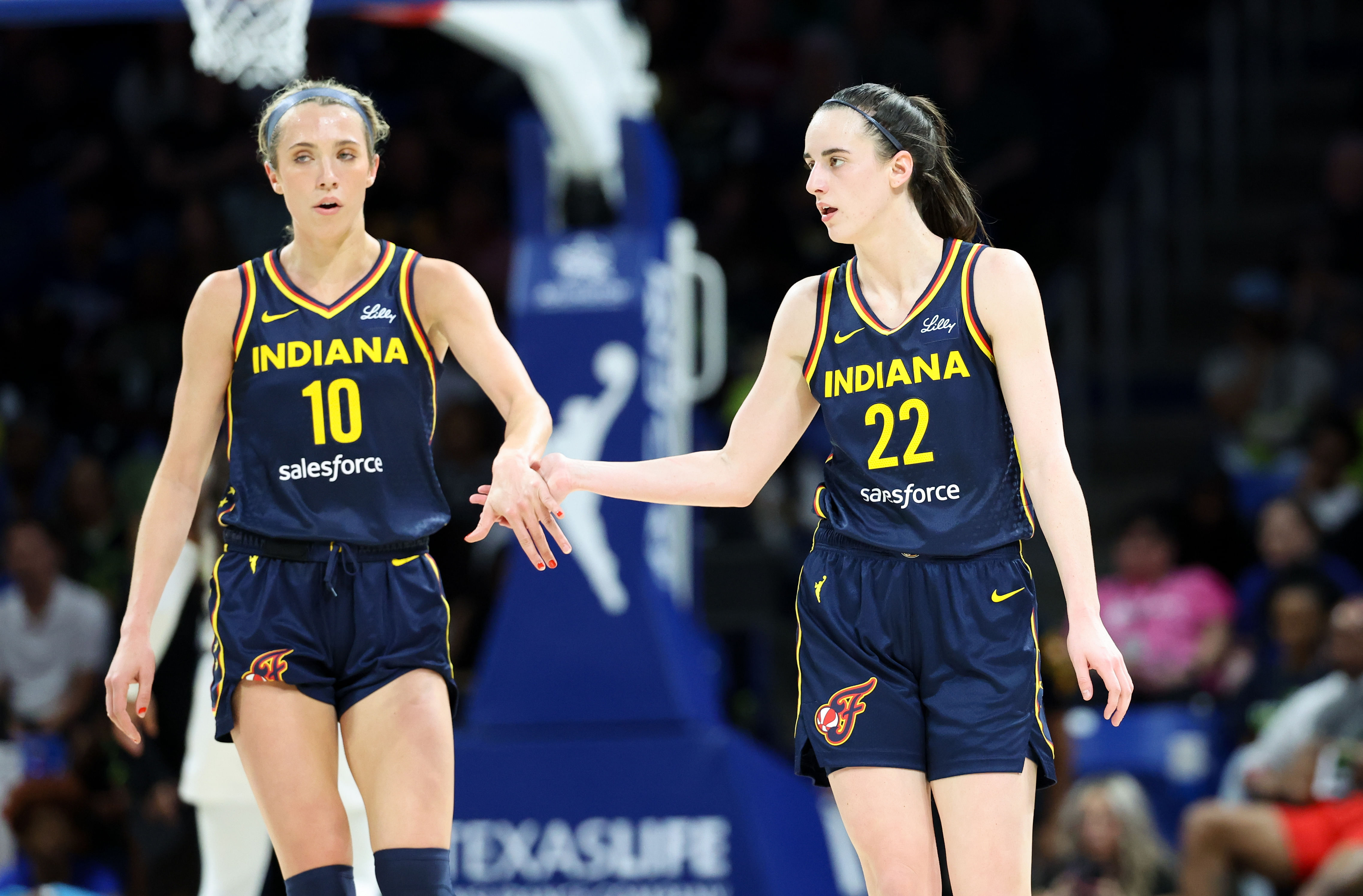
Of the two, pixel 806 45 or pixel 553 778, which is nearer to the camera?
pixel 553 778

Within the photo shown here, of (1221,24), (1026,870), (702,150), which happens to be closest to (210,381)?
(1026,870)

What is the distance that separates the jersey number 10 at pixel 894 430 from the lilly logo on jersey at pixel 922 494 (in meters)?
0.05

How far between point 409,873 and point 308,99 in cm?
182

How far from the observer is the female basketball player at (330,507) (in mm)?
4031

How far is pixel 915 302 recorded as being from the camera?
402cm

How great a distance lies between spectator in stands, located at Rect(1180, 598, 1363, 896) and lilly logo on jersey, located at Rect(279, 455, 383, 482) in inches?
190

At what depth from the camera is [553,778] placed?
7105 millimetres

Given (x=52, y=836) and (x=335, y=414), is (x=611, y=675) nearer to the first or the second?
(x=52, y=836)

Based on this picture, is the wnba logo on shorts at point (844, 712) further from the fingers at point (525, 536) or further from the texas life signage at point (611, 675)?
the texas life signage at point (611, 675)

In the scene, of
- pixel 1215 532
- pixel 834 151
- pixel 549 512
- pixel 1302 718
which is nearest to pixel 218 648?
pixel 549 512

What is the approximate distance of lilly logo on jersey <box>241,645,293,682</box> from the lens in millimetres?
4051

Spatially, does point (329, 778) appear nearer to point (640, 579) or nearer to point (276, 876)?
point (276, 876)

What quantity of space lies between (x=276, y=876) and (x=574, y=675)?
161 cm

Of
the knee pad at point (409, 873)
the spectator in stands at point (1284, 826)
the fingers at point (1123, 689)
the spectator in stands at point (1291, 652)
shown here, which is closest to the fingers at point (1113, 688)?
the fingers at point (1123, 689)
